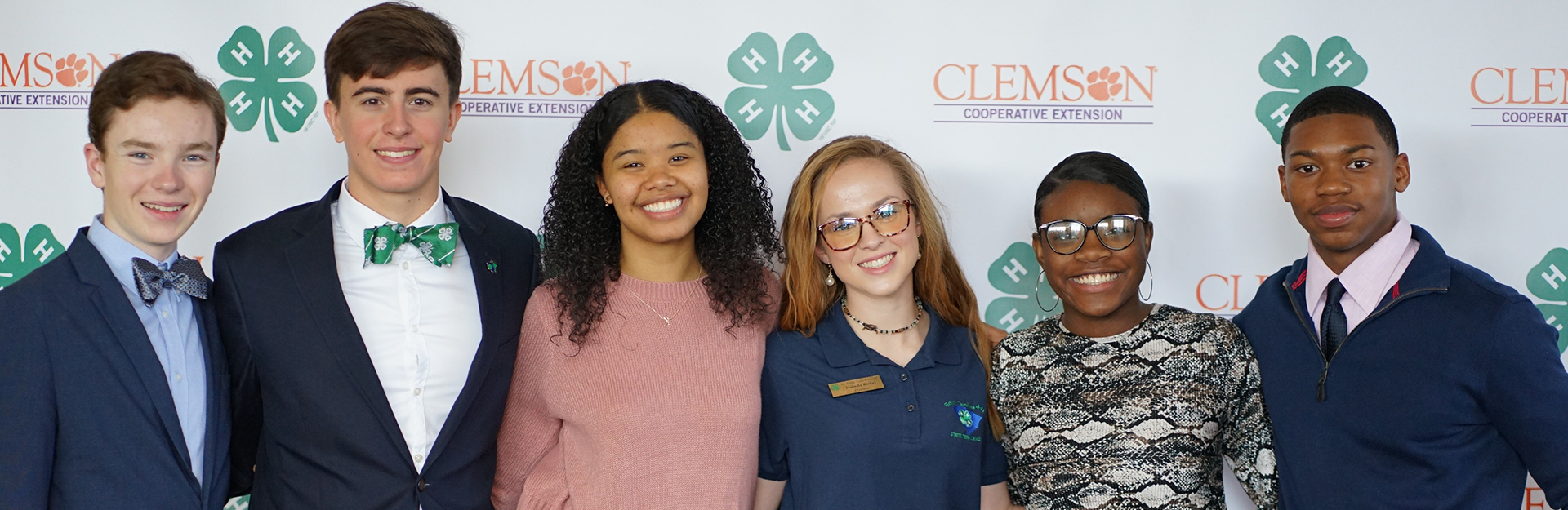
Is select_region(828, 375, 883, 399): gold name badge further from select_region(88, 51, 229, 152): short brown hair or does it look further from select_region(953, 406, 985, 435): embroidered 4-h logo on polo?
select_region(88, 51, 229, 152): short brown hair

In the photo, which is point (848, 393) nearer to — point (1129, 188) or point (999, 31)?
point (1129, 188)

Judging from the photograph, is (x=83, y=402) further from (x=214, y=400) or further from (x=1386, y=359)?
(x=1386, y=359)

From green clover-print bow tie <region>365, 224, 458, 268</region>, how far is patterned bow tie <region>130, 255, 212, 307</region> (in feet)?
1.05

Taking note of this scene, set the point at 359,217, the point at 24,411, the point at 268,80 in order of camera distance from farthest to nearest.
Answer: the point at 268,80, the point at 359,217, the point at 24,411

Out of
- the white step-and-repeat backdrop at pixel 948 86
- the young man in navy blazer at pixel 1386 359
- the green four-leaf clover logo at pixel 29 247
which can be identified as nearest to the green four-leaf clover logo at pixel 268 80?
the white step-and-repeat backdrop at pixel 948 86

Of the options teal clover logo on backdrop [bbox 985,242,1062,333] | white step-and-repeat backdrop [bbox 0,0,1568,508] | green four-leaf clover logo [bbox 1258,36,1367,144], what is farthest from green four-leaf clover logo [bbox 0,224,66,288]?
green four-leaf clover logo [bbox 1258,36,1367,144]

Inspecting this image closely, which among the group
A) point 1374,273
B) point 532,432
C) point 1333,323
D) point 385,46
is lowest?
point 532,432

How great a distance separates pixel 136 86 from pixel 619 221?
1.03 meters

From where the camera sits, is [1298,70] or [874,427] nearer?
[874,427]

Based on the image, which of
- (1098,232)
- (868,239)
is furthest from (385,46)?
(1098,232)

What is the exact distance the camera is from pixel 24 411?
1.82 m

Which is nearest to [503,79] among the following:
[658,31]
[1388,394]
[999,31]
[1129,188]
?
[658,31]

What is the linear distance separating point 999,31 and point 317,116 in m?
2.03

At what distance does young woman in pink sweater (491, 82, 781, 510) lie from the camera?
2.18 meters
